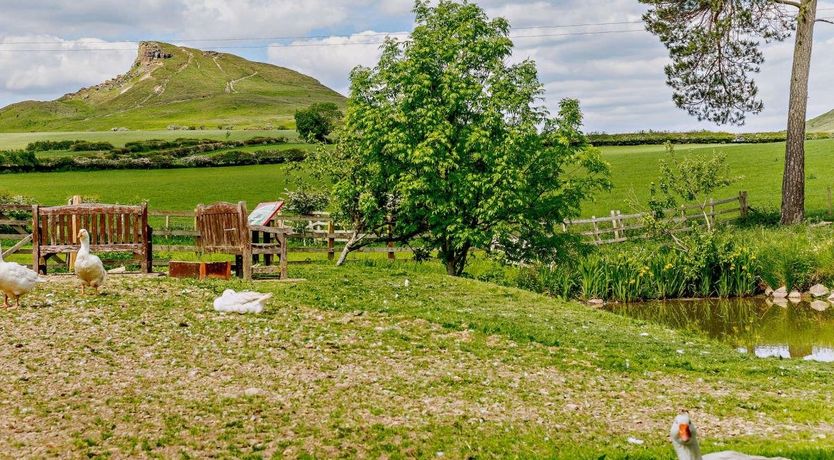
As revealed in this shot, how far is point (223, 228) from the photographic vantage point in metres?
22.2

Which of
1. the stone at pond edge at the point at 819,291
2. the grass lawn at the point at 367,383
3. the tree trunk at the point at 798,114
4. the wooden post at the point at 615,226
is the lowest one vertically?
the stone at pond edge at the point at 819,291

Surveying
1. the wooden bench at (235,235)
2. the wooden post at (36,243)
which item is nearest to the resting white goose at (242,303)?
the wooden bench at (235,235)

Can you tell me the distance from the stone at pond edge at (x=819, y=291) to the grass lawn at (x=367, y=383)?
1240 cm

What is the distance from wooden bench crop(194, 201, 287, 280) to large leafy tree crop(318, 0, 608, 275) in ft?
18.9

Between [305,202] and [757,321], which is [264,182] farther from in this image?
[757,321]

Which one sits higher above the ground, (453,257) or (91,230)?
(91,230)

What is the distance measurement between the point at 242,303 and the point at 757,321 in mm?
15151

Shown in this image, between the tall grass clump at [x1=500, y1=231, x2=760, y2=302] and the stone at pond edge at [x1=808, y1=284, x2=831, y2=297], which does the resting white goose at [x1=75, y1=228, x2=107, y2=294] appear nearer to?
the tall grass clump at [x1=500, y1=231, x2=760, y2=302]

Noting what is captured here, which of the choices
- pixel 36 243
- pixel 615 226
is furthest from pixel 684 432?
pixel 615 226

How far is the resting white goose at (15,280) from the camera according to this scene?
16391 millimetres

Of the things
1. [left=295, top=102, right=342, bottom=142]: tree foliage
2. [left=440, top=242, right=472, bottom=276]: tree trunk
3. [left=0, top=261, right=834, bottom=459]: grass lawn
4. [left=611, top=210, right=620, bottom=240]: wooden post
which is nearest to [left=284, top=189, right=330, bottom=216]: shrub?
[left=611, top=210, right=620, bottom=240]: wooden post

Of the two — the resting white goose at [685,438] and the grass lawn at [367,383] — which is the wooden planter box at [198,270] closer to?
the grass lawn at [367,383]

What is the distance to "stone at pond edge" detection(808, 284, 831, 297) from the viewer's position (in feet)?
93.9

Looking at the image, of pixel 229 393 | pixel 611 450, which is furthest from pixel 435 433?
pixel 229 393
